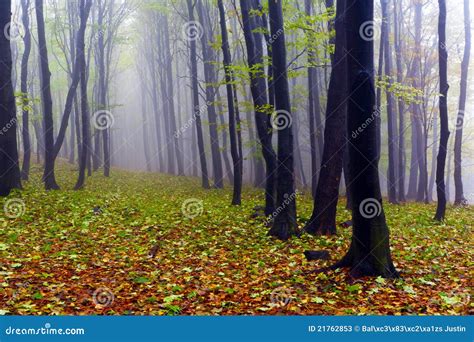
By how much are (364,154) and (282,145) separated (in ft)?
11.1

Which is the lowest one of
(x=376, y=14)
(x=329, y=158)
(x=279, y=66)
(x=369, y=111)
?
(x=329, y=158)

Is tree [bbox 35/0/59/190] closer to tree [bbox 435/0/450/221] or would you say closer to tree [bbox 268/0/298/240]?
tree [bbox 268/0/298/240]

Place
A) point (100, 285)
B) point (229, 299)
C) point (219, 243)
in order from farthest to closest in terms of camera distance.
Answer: point (219, 243) < point (100, 285) < point (229, 299)

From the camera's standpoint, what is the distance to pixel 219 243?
9742 millimetres

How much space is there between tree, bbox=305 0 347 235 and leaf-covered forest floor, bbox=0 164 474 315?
0.57 m

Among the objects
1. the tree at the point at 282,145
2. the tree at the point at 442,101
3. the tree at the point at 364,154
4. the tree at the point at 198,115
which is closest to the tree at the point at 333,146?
the tree at the point at 282,145

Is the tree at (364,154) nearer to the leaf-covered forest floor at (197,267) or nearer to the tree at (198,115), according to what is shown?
the leaf-covered forest floor at (197,267)

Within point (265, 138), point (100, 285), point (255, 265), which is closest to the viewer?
point (100, 285)

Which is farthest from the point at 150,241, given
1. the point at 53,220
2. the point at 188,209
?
the point at 188,209

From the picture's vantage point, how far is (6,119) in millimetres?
12234

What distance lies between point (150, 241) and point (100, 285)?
127 inches

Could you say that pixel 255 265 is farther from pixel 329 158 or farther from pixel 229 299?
pixel 329 158

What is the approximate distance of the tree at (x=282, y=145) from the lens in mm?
9878

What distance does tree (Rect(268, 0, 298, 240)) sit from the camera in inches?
389
